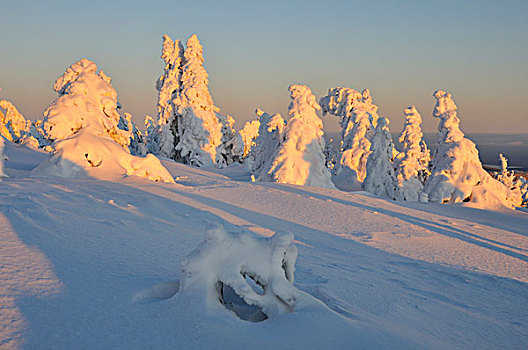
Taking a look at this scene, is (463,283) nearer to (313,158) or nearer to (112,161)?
(112,161)

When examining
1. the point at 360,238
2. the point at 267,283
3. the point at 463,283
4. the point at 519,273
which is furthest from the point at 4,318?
the point at 519,273

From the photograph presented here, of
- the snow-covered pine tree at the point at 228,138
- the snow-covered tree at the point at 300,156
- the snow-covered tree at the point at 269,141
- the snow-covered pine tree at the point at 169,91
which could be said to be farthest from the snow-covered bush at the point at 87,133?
the snow-covered pine tree at the point at 228,138

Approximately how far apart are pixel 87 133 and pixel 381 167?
21374 millimetres

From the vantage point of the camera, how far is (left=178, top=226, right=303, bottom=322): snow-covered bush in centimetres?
318

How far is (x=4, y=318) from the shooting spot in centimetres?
271

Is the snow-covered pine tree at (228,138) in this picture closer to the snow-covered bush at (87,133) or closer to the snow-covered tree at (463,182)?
the snow-covered bush at (87,133)

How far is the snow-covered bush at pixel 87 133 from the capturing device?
12430 millimetres

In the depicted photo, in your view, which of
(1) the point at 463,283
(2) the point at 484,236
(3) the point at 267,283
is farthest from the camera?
(2) the point at 484,236

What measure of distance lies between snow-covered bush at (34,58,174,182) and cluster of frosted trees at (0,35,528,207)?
0.13 ft

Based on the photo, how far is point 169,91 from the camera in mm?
34938

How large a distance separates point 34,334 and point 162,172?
10869mm

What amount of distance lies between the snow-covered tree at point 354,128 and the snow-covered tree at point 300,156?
1082cm

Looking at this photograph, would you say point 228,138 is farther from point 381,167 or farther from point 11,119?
point 11,119

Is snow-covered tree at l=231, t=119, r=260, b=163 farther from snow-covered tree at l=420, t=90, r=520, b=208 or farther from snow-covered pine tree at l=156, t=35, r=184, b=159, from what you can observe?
snow-covered tree at l=420, t=90, r=520, b=208
